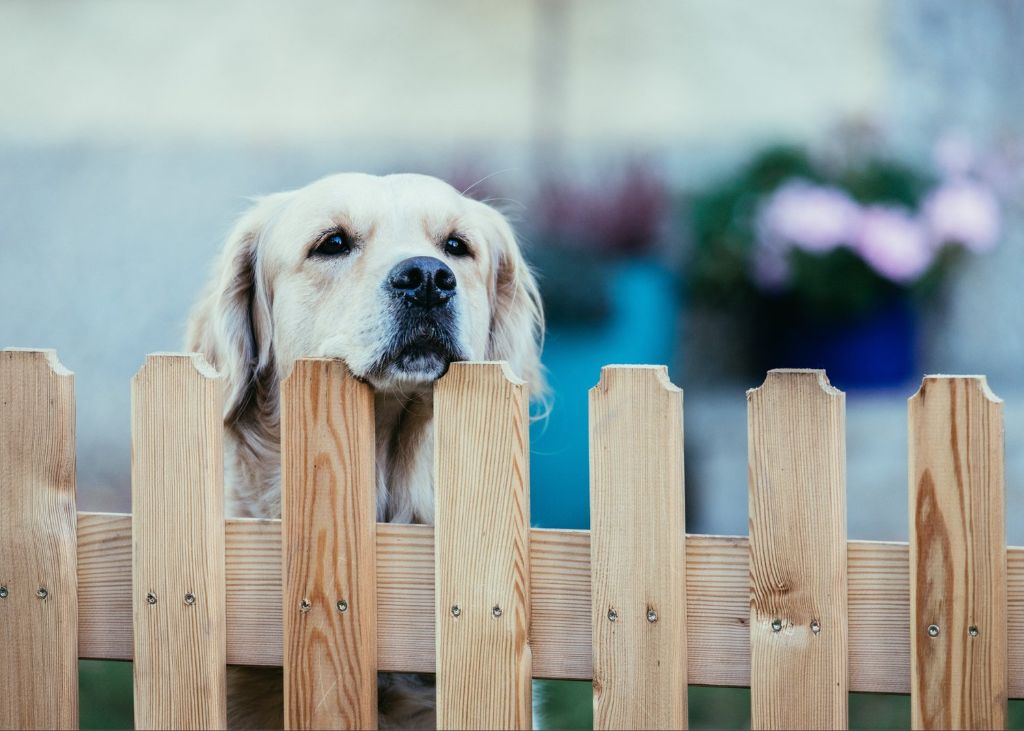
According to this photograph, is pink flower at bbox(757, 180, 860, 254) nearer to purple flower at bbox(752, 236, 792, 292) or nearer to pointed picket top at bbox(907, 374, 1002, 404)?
purple flower at bbox(752, 236, 792, 292)

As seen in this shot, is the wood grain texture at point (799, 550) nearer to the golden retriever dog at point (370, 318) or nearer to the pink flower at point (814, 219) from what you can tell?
the golden retriever dog at point (370, 318)

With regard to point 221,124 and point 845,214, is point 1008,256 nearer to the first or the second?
point 845,214

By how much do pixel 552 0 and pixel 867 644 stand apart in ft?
14.3

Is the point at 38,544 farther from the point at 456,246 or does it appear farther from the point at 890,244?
the point at 890,244

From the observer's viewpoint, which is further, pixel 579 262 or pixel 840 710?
pixel 579 262

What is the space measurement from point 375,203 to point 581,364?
2.39 m

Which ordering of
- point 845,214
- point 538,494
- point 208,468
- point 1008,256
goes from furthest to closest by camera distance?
1. point 1008,256
2. point 845,214
3. point 538,494
4. point 208,468

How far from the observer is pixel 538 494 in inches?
181


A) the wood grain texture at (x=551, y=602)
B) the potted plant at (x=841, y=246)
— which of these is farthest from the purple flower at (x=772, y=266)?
the wood grain texture at (x=551, y=602)

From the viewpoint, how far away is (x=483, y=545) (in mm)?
1779

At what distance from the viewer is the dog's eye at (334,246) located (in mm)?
2395

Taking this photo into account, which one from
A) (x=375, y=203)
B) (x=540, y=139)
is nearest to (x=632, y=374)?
(x=375, y=203)

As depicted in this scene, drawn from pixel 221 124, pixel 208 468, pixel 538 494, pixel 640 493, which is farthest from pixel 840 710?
pixel 221 124

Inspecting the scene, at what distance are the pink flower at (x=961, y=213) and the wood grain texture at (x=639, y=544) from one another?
3601mm
